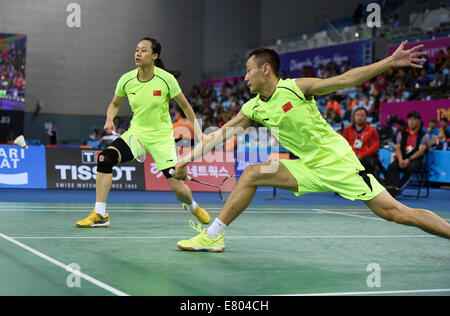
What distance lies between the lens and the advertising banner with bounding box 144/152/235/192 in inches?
522

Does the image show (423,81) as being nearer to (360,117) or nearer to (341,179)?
(360,117)

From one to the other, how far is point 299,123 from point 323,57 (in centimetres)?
2022

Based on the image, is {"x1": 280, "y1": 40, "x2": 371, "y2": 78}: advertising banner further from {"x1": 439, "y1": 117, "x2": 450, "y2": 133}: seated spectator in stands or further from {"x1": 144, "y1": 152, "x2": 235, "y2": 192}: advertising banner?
{"x1": 144, "y1": 152, "x2": 235, "y2": 192}: advertising banner

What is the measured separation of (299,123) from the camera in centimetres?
490

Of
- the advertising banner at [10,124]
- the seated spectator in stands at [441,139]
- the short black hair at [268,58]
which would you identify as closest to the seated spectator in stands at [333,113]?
the seated spectator in stands at [441,139]

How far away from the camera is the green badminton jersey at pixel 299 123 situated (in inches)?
192

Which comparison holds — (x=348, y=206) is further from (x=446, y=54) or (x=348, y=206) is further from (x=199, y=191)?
(x=446, y=54)

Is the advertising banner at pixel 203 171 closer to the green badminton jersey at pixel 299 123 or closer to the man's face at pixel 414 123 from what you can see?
the man's face at pixel 414 123

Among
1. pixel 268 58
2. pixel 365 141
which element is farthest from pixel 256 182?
pixel 365 141

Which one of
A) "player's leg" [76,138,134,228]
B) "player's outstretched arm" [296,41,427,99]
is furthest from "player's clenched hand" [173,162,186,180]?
"player's leg" [76,138,134,228]

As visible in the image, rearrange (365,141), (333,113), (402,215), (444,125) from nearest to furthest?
(402,215)
(365,141)
(444,125)
(333,113)
